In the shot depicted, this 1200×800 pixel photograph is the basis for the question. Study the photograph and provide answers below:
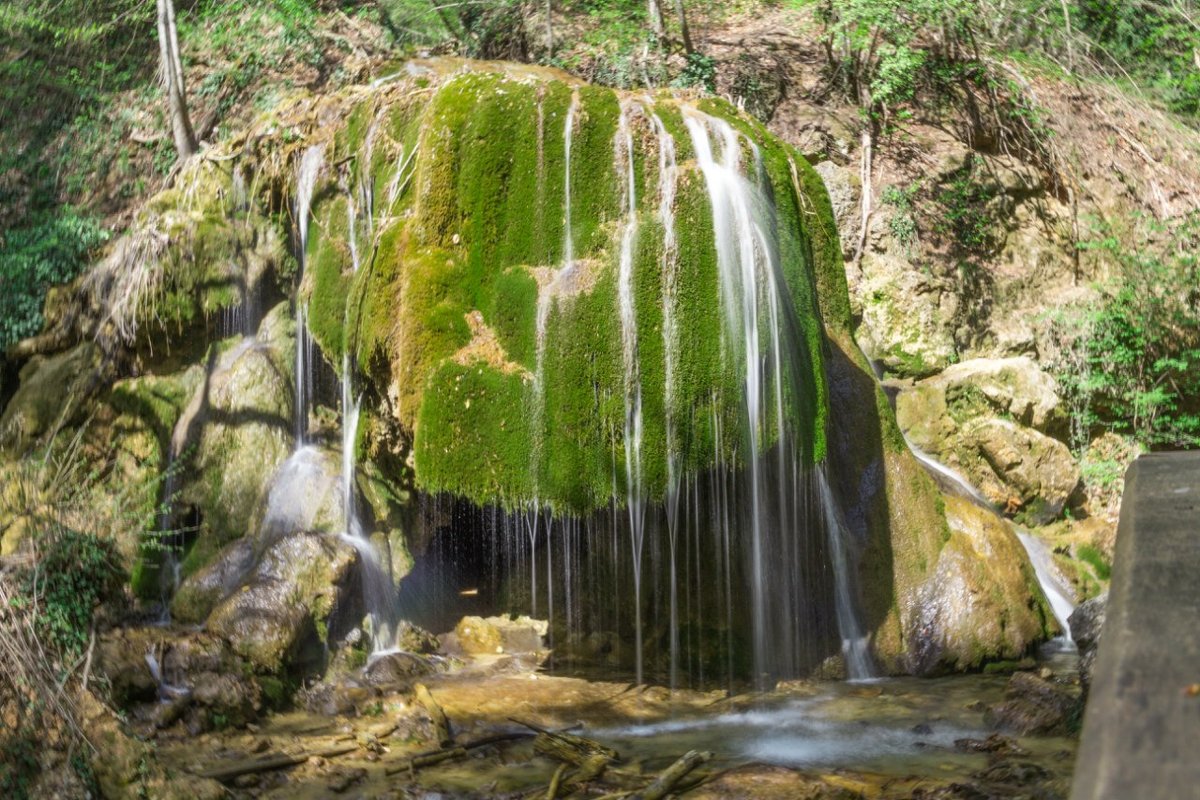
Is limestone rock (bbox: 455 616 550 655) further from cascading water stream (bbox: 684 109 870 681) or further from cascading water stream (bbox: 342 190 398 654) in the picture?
cascading water stream (bbox: 684 109 870 681)

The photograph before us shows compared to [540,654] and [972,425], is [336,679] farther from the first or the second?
[972,425]

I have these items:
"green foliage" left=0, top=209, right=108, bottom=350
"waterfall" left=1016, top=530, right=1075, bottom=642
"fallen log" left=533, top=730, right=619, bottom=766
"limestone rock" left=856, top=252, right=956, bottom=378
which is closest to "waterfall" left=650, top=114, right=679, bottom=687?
"fallen log" left=533, top=730, right=619, bottom=766

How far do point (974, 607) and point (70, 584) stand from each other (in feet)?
20.3

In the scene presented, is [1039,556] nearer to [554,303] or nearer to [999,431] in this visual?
[999,431]

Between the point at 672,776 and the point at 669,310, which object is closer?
the point at 672,776

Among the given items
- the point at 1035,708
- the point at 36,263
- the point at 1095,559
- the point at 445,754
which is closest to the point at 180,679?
the point at 445,754

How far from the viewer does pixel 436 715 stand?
6008 millimetres

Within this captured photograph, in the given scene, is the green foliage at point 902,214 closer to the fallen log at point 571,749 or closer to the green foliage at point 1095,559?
the green foliage at point 1095,559

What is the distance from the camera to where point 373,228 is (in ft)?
24.2

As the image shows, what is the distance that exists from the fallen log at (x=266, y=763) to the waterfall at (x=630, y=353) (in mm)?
2171

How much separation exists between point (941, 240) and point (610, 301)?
23.4ft

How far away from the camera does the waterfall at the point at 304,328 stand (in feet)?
29.5

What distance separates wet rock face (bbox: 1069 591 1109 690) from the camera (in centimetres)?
584

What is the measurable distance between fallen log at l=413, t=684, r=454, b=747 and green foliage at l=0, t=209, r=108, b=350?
23.7 ft
